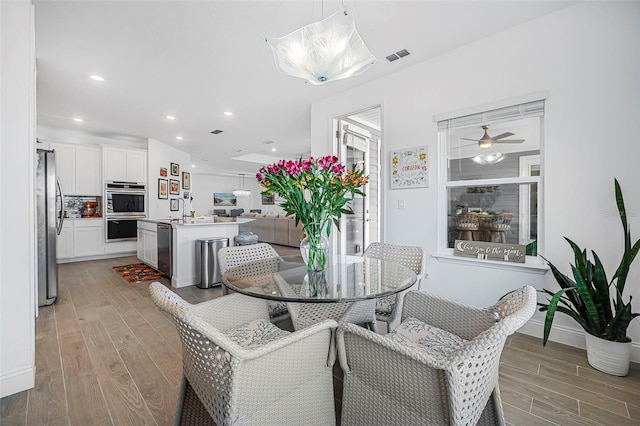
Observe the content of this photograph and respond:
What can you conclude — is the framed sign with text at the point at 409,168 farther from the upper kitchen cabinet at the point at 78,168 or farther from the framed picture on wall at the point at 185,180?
the framed picture on wall at the point at 185,180

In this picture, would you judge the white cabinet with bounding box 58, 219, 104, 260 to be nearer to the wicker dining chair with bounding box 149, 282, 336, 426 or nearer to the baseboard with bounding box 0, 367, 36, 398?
the baseboard with bounding box 0, 367, 36, 398

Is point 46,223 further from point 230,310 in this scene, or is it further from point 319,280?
point 319,280

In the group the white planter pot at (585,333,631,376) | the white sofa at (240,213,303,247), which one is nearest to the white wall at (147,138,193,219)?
the white sofa at (240,213,303,247)

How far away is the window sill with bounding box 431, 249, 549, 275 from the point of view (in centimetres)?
236

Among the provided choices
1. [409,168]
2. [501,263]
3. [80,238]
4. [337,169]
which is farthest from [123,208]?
[501,263]

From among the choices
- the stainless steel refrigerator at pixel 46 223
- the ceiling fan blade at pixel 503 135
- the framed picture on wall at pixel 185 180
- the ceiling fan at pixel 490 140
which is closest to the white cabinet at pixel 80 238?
the framed picture on wall at pixel 185 180

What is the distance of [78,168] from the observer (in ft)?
18.7

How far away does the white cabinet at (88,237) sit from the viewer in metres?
5.63

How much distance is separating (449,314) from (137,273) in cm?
489

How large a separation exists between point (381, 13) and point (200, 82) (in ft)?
7.56

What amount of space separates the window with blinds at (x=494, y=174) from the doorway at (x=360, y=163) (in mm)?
1120

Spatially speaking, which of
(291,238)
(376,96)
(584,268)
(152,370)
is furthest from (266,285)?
(291,238)

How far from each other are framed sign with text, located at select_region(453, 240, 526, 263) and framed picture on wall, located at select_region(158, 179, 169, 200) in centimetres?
638

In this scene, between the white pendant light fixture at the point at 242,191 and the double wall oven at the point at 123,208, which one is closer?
the double wall oven at the point at 123,208
